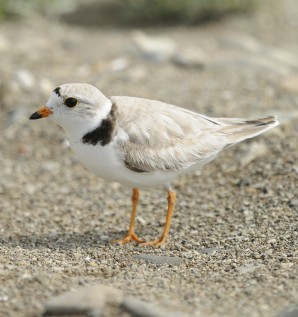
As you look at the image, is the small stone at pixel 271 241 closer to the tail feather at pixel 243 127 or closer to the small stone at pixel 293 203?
the small stone at pixel 293 203

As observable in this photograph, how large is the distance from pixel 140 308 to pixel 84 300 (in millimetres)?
310

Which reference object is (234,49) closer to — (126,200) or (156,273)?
(126,200)

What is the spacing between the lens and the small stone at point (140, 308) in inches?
147

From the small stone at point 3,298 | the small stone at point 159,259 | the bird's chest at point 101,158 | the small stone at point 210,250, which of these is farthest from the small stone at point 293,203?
the small stone at point 3,298

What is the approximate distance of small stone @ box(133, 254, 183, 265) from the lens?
4.89 metres

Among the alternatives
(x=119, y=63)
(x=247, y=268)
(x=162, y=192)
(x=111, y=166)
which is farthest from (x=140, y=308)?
(x=119, y=63)

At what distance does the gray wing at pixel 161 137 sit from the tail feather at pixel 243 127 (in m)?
0.10

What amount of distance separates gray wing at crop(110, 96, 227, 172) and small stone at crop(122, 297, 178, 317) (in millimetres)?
1284

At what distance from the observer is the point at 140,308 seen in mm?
3809

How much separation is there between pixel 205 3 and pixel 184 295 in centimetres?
835

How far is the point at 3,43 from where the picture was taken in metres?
10.4

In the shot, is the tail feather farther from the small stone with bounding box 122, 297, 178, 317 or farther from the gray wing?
the small stone with bounding box 122, 297, 178, 317

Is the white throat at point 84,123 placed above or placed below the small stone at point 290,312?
above

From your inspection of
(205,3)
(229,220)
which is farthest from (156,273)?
(205,3)
